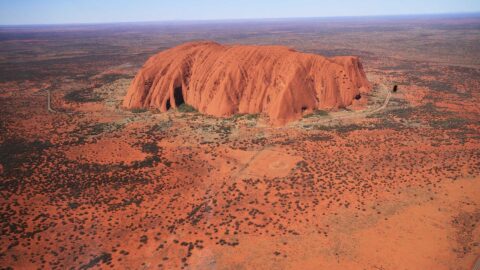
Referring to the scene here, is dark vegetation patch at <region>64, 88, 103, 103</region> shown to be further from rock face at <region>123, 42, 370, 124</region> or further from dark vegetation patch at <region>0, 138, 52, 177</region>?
dark vegetation patch at <region>0, 138, 52, 177</region>

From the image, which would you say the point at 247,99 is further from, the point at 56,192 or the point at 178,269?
the point at 178,269

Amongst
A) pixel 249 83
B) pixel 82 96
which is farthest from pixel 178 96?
pixel 82 96

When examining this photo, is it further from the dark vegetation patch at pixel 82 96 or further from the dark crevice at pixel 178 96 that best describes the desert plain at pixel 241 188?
the dark vegetation patch at pixel 82 96

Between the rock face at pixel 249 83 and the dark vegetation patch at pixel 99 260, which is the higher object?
the rock face at pixel 249 83

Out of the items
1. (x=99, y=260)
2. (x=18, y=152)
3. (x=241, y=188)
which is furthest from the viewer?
(x=18, y=152)

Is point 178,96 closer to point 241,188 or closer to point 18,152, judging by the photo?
point 18,152

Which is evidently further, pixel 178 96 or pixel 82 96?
pixel 82 96

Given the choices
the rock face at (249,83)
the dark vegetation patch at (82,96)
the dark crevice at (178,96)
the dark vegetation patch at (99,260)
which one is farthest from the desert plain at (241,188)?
the dark vegetation patch at (82,96)

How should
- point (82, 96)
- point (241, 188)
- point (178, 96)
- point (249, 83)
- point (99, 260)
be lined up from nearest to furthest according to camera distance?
point (99, 260), point (241, 188), point (249, 83), point (178, 96), point (82, 96)
